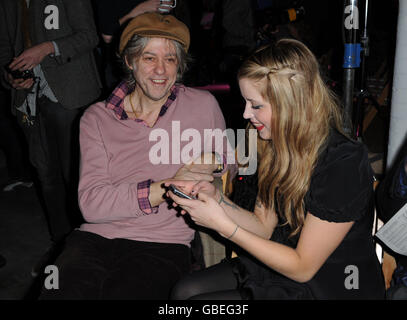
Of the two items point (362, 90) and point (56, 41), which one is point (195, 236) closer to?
point (56, 41)

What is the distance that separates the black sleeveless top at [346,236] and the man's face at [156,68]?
83cm

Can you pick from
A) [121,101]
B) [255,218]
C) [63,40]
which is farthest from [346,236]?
[63,40]

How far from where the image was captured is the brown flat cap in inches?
72.7

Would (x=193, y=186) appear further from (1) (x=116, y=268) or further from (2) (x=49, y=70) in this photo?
(2) (x=49, y=70)

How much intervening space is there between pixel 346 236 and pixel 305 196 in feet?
0.71

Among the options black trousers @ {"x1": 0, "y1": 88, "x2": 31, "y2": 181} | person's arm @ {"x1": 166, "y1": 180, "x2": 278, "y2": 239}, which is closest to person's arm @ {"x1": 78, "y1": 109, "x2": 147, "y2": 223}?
person's arm @ {"x1": 166, "y1": 180, "x2": 278, "y2": 239}

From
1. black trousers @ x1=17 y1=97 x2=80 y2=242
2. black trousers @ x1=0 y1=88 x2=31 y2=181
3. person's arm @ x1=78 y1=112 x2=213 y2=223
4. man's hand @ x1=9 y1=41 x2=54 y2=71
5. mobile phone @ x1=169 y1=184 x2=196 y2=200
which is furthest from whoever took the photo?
black trousers @ x1=0 y1=88 x2=31 y2=181

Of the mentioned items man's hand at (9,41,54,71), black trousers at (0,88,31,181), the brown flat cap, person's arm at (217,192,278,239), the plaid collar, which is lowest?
black trousers at (0,88,31,181)

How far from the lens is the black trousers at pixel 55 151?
2.72 metres

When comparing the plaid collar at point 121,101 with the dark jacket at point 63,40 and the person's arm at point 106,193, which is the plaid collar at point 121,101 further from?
the dark jacket at point 63,40

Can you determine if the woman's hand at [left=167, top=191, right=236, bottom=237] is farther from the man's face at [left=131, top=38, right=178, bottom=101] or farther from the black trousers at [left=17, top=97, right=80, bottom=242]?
the black trousers at [left=17, top=97, right=80, bottom=242]

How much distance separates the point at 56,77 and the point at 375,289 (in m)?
2.22

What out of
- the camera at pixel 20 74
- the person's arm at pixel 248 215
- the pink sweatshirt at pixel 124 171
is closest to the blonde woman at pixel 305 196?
the person's arm at pixel 248 215

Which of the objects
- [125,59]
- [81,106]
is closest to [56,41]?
[81,106]
